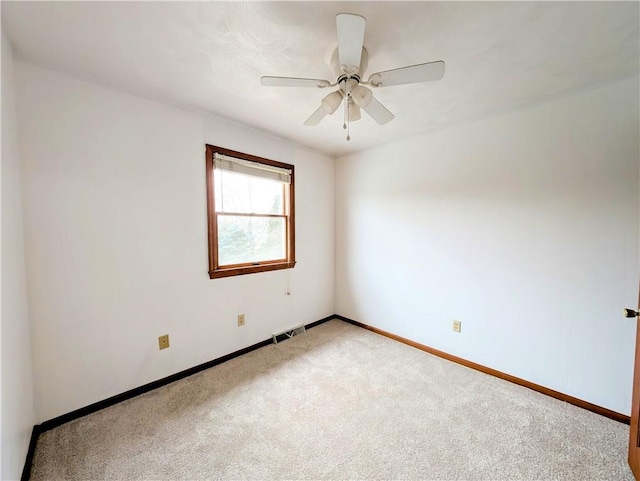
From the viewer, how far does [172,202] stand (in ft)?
6.98

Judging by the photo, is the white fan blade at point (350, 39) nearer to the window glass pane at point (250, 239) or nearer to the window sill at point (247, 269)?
the window glass pane at point (250, 239)

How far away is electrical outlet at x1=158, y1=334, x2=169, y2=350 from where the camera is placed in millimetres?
2100

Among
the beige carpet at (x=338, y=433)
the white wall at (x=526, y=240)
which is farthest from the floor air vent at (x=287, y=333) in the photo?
the white wall at (x=526, y=240)

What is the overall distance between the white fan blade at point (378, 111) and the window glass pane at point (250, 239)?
1.64 meters

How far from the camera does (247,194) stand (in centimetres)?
267

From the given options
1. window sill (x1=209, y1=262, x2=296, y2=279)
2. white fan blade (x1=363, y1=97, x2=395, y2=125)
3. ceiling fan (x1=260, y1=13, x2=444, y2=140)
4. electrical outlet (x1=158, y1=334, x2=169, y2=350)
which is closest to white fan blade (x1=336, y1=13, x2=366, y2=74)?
ceiling fan (x1=260, y1=13, x2=444, y2=140)

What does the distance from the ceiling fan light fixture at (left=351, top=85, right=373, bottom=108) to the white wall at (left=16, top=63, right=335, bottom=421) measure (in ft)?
4.79

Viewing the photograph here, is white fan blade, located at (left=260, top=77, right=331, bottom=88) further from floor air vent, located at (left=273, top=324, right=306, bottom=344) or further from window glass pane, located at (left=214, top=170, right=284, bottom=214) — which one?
floor air vent, located at (left=273, top=324, right=306, bottom=344)

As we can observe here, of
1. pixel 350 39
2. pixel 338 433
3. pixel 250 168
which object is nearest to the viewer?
pixel 350 39

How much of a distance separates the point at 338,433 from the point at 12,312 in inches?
75.2

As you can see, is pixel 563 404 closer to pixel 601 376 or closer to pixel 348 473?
pixel 601 376

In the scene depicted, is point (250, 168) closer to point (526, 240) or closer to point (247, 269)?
point (247, 269)

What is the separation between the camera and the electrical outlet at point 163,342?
2.10m

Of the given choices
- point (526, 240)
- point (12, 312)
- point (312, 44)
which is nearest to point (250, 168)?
point (312, 44)
